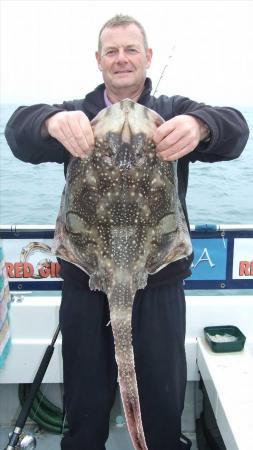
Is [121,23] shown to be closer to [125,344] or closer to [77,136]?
[77,136]

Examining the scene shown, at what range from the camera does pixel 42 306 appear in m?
3.63

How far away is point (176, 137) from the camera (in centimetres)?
186

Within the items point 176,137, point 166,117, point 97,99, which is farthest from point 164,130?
point 97,99

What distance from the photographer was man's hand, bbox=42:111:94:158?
1857 millimetres

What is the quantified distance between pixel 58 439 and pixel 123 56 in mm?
2845

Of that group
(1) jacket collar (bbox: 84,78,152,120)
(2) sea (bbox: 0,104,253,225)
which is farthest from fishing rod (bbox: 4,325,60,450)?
(2) sea (bbox: 0,104,253,225)

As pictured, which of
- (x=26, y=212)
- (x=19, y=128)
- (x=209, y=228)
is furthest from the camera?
(x=26, y=212)

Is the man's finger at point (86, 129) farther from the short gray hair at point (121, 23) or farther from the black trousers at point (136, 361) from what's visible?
the black trousers at point (136, 361)

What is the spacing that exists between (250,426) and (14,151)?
6.01 ft

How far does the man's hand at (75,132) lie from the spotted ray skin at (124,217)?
4 cm

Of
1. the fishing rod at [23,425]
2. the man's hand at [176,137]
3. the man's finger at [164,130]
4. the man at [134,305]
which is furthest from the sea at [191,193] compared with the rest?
the man's finger at [164,130]

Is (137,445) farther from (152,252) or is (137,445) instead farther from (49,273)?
(49,273)

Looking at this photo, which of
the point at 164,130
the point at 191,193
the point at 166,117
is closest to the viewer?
the point at 164,130

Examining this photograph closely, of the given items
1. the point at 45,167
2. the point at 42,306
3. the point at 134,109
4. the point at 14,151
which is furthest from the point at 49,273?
the point at 45,167
